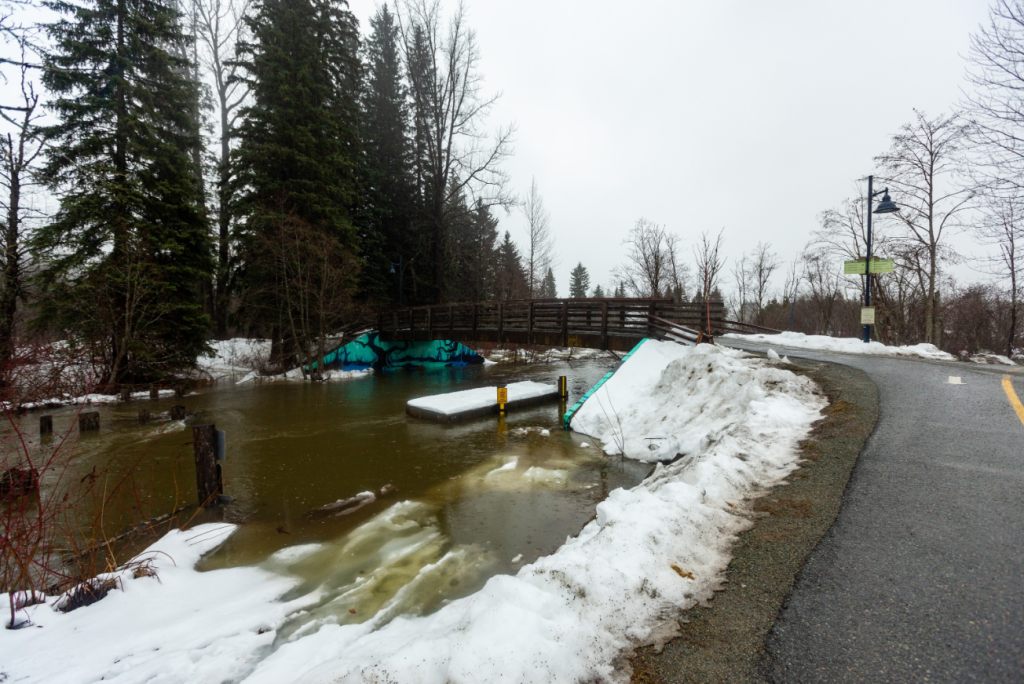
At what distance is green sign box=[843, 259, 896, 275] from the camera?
579 inches

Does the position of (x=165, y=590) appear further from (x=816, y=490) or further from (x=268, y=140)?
(x=268, y=140)

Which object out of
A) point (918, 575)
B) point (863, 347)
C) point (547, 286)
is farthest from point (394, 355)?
point (547, 286)

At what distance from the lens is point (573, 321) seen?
15953mm

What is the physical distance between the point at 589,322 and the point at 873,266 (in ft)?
32.7

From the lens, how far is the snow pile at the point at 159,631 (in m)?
2.87

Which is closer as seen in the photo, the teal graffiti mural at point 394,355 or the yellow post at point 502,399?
the yellow post at point 502,399

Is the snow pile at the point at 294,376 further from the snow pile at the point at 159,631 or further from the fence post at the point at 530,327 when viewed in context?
the snow pile at the point at 159,631

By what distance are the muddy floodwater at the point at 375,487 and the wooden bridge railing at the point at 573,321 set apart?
3430mm

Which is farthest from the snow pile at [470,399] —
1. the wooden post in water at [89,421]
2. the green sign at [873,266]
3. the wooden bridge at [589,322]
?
the green sign at [873,266]

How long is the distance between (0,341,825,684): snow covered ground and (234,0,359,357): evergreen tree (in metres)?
16.5

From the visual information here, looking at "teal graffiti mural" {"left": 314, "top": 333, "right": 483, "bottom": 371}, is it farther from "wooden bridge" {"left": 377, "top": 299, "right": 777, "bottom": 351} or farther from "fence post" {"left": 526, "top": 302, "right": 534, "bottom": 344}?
"fence post" {"left": 526, "top": 302, "right": 534, "bottom": 344}

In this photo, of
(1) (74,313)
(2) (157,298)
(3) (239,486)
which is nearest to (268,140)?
(2) (157,298)

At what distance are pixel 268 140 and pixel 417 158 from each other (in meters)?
11.0

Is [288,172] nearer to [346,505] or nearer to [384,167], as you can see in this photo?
[384,167]
